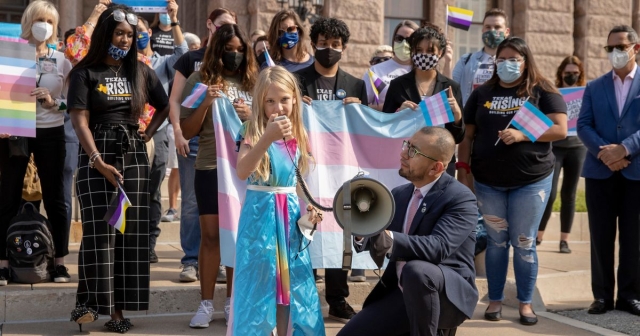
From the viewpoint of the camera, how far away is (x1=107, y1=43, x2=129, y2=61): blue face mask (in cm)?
595

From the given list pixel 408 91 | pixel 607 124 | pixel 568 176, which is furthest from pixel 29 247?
pixel 568 176

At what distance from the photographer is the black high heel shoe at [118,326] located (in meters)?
5.90

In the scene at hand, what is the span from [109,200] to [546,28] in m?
10.3

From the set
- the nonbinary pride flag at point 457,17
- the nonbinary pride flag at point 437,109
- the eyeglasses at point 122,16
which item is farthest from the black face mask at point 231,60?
the nonbinary pride flag at point 457,17

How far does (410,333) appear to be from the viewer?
4652 mm

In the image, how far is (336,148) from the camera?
6613 millimetres

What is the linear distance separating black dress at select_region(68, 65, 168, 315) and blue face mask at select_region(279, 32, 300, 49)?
1.62 m

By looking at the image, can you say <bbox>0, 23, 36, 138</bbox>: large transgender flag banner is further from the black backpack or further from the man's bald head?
the man's bald head

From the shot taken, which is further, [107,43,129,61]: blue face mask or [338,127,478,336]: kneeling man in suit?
[107,43,129,61]: blue face mask

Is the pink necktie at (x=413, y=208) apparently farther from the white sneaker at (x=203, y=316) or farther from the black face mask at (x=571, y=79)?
the black face mask at (x=571, y=79)

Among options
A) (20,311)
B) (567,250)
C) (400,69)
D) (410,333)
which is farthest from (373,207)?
(567,250)

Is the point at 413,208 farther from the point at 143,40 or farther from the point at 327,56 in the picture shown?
the point at 143,40

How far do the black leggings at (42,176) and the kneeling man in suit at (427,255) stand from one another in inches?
120

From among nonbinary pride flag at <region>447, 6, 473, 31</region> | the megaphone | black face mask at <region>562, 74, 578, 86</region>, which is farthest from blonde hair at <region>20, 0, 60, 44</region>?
black face mask at <region>562, 74, 578, 86</region>
